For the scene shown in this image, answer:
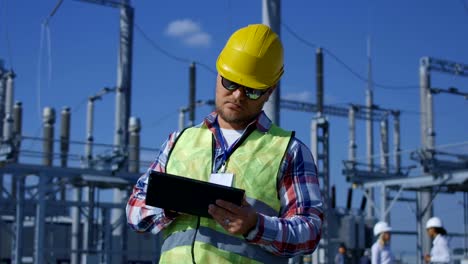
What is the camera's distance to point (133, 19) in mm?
22422

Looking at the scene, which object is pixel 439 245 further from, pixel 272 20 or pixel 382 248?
pixel 272 20

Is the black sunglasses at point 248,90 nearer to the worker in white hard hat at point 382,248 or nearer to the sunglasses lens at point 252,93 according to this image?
the sunglasses lens at point 252,93

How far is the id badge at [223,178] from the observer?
1.82 metres

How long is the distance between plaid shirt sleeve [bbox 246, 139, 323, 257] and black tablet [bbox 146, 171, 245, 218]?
102mm

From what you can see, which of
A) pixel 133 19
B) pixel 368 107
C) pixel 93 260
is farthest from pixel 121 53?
pixel 368 107

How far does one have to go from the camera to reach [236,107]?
1928 millimetres

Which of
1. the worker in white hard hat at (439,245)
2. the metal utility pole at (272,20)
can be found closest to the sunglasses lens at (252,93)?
the metal utility pole at (272,20)

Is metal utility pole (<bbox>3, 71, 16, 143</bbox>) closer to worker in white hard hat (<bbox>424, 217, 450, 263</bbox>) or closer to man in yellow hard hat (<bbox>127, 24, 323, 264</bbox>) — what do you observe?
worker in white hard hat (<bbox>424, 217, 450, 263</bbox>)

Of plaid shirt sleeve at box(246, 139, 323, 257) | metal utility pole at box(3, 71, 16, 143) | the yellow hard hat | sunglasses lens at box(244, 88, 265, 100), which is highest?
metal utility pole at box(3, 71, 16, 143)

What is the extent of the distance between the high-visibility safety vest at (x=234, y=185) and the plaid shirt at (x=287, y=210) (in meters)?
0.02

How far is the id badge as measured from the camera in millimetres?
1819

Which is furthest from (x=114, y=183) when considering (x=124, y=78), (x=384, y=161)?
(x=384, y=161)

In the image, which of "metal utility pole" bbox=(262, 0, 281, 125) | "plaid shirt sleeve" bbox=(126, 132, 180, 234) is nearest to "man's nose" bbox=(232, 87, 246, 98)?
"plaid shirt sleeve" bbox=(126, 132, 180, 234)

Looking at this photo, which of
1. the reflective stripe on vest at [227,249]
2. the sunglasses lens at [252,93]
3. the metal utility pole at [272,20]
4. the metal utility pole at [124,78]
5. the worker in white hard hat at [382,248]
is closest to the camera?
the reflective stripe on vest at [227,249]
